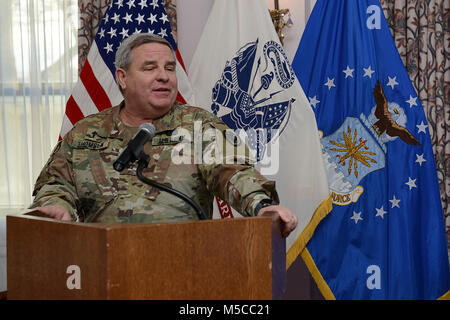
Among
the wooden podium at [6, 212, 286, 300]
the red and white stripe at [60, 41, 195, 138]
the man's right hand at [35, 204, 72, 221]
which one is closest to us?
the wooden podium at [6, 212, 286, 300]

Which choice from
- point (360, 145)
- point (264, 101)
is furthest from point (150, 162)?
point (360, 145)

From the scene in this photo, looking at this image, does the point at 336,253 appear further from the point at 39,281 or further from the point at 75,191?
the point at 39,281

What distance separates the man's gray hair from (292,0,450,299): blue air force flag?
119 centimetres

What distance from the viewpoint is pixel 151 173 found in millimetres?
2027

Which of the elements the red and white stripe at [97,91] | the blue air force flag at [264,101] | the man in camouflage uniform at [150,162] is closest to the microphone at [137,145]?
the man in camouflage uniform at [150,162]

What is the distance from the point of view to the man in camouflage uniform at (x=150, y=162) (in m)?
1.95

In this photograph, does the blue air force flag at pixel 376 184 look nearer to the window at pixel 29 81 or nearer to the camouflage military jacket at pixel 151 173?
the camouflage military jacket at pixel 151 173

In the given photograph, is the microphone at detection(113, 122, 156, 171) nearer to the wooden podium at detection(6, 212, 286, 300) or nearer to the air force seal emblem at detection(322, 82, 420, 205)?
the wooden podium at detection(6, 212, 286, 300)

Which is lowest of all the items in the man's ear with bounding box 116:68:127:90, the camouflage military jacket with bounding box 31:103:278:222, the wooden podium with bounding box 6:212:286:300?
the wooden podium with bounding box 6:212:286:300

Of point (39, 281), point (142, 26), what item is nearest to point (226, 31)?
point (142, 26)

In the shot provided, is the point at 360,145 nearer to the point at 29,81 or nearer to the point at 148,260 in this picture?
the point at 148,260

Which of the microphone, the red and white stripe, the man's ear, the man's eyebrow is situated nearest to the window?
the red and white stripe

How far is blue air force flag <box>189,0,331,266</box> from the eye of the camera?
287cm

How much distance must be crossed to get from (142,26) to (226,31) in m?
0.51
